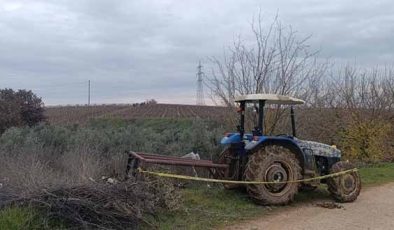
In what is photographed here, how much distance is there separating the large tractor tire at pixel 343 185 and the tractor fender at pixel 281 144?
2.02 feet

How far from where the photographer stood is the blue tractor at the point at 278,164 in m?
10.1

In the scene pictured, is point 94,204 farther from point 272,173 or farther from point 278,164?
point 278,164

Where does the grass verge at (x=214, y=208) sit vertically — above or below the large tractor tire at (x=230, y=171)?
below

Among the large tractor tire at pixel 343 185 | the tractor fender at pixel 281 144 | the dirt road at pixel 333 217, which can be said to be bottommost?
the dirt road at pixel 333 217

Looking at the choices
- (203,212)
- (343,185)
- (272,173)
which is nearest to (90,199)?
(203,212)

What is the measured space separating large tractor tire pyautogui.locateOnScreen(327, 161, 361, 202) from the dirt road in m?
0.20

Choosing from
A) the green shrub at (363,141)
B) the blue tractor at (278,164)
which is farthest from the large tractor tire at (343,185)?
the green shrub at (363,141)

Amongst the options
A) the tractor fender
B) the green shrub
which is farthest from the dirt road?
the green shrub

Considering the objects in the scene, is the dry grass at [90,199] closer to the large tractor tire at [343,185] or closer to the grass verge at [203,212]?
the grass verge at [203,212]

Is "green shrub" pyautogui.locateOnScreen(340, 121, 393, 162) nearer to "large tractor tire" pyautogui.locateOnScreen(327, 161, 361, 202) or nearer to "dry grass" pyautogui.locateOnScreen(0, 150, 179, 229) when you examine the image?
"large tractor tire" pyautogui.locateOnScreen(327, 161, 361, 202)

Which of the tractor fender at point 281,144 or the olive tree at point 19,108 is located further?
the olive tree at point 19,108

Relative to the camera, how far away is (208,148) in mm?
17609

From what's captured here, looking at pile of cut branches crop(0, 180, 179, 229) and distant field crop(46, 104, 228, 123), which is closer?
pile of cut branches crop(0, 180, 179, 229)

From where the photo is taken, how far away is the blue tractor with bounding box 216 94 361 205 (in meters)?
10.1
